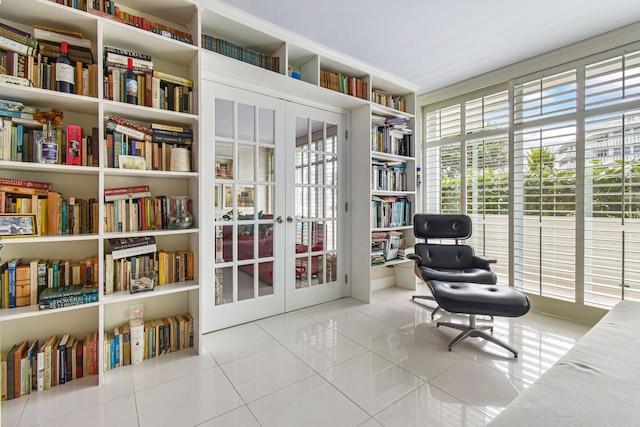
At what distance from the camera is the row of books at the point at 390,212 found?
10.9 feet

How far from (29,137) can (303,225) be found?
210 cm

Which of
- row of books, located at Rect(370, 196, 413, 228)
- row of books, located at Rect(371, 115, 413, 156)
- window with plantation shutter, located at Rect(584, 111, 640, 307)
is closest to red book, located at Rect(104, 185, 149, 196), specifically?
row of books, located at Rect(370, 196, 413, 228)

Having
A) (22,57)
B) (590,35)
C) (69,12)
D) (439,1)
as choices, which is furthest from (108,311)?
(590,35)

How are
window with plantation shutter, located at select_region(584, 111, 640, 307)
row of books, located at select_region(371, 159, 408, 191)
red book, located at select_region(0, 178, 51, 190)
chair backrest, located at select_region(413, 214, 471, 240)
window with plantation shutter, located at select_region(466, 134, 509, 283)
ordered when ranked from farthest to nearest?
row of books, located at select_region(371, 159, 408, 191)
window with plantation shutter, located at select_region(466, 134, 509, 283)
chair backrest, located at select_region(413, 214, 471, 240)
window with plantation shutter, located at select_region(584, 111, 640, 307)
red book, located at select_region(0, 178, 51, 190)

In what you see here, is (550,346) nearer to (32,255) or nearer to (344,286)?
(344,286)

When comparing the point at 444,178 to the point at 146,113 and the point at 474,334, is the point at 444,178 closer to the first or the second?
the point at 474,334

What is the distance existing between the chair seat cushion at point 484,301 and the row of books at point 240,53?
2.33 m

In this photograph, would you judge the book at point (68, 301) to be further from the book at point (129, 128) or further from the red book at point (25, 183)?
the book at point (129, 128)

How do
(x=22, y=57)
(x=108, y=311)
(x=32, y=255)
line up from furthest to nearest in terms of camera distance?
(x=108, y=311) < (x=32, y=255) < (x=22, y=57)

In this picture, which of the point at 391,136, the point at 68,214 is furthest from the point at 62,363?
the point at 391,136

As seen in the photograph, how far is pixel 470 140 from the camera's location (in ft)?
11.4

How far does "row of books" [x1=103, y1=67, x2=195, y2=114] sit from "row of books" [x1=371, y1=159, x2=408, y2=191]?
199 cm

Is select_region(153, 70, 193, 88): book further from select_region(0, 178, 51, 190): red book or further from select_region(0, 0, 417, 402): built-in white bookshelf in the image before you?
select_region(0, 178, 51, 190): red book

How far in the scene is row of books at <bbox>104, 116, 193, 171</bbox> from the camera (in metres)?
1.85
